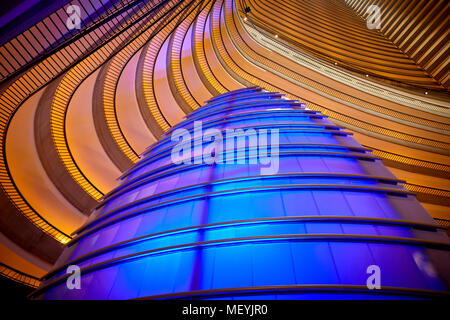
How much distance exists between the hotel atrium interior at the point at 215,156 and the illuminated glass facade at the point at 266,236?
1.4 inches

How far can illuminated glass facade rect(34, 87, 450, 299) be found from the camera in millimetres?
4250

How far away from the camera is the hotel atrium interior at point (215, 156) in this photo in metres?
4.66

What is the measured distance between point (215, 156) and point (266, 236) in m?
3.66

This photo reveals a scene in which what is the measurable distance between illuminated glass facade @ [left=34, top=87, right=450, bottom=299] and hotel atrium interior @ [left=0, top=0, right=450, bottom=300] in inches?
1.4

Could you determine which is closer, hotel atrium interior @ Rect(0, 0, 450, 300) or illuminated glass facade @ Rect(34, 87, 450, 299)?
illuminated glass facade @ Rect(34, 87, 450, 299)

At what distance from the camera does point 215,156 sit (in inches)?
314

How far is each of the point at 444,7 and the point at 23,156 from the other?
33286 mm

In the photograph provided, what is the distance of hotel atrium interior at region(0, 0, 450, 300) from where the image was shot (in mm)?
4660

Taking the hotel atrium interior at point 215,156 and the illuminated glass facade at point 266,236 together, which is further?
the hotel atrium interior at point 215,156

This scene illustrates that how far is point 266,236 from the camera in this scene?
16.0 ft

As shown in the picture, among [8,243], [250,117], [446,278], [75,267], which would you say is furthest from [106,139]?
[446,278]

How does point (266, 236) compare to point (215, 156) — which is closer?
point (266, 236)

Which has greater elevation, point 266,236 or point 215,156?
point 215,156

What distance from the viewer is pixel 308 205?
18.6ft
